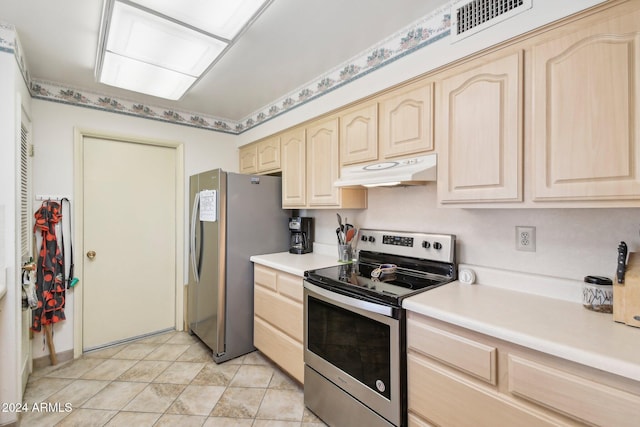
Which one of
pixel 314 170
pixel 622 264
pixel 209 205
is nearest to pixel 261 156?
pixel 209 205

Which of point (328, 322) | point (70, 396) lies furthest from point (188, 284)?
point (328, 322)

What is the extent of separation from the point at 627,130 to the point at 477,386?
1.08 meters

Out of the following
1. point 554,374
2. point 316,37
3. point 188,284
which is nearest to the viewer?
point 554,374

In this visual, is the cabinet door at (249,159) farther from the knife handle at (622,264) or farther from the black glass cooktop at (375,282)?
the knife handle at (622,264)

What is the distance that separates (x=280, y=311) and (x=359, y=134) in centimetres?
144

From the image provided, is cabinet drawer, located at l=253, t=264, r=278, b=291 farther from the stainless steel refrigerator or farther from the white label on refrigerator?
the white label on refrigerator

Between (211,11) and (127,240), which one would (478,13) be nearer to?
(211,11)

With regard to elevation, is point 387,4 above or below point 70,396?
above

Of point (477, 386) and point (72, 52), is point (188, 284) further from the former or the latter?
point (477, 386)

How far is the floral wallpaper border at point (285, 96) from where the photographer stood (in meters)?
1.72

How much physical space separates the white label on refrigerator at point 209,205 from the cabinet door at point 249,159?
2.36 feet

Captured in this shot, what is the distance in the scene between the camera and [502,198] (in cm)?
134

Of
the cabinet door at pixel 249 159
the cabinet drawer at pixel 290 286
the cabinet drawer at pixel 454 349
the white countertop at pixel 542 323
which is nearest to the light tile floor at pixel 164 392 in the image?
the cabinet drawer at pixel 290 286

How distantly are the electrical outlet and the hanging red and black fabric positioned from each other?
3351mm
